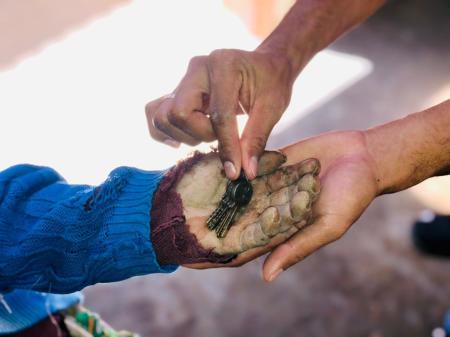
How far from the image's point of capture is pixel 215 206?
4.33 ft

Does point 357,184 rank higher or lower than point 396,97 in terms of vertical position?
higher

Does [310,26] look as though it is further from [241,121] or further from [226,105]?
[241,121]

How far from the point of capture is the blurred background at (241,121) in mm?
2441

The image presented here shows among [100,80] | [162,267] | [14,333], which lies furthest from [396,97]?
[14,333]

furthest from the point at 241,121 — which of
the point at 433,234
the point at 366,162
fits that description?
the point at 366,162

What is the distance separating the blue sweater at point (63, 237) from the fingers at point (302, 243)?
27 centimetres

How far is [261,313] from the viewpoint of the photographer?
243cm

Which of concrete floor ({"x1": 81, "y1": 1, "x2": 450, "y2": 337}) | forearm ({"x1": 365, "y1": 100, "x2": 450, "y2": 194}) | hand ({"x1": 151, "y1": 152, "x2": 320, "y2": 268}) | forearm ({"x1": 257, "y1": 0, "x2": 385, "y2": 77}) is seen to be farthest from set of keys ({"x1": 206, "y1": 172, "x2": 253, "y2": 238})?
concrete floor ({"x1": 81, "y1": 1, "x2": 450, "y2": 337})

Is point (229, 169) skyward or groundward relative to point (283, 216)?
skyward

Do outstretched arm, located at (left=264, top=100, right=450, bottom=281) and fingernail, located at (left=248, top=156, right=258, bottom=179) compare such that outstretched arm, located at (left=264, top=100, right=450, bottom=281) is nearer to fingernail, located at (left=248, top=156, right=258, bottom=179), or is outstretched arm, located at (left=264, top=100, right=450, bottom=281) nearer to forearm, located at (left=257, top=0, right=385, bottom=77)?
fingernail, located at (left=248, top=156, right=258, bottom=179)

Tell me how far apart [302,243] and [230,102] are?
0.39 m

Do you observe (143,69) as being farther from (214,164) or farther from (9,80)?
(214,164)

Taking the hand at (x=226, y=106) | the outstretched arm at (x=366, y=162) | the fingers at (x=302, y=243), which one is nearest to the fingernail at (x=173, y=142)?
the hand at (x=226, y=106)

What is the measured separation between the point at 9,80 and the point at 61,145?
703 millimetres
